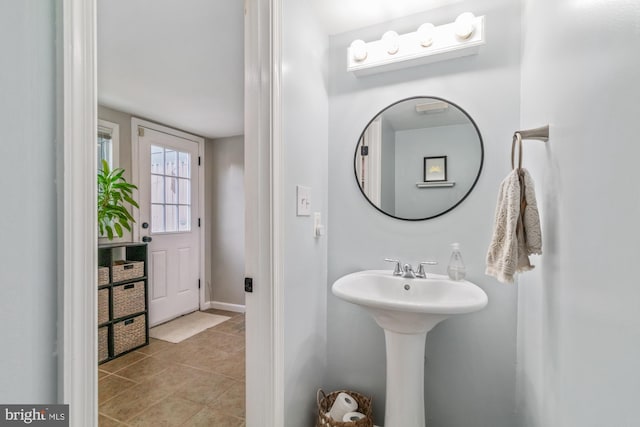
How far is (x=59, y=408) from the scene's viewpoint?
484 mm

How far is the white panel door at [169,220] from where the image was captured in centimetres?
310

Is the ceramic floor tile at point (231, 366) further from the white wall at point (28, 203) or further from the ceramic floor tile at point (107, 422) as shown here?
the white wall at point (28, 203)

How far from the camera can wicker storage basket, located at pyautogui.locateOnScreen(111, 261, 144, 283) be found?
2.51 metres

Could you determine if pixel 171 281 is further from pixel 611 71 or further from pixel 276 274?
pixel 611 71

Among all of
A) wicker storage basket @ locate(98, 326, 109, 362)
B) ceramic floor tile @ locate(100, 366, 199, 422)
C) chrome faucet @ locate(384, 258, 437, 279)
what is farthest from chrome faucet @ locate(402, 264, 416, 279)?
wicker storage basket @ locate(98, 326, 109, 362)

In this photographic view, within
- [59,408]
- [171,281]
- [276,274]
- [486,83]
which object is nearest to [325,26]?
[486,83]

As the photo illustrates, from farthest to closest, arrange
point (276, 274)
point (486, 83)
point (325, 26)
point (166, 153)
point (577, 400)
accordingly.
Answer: point (166, 153) → point (325, 26) → point (486, 83) → point (276, 274) → point (577, 400)

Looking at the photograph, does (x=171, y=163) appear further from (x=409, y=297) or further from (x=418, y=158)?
(x=409, y=297)

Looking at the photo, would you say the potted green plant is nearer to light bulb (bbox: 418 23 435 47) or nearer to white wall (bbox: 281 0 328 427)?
white wall (bbox: 281 0 328 427)

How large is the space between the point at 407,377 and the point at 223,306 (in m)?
3.04

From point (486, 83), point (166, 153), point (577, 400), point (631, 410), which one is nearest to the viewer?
point (631, 410)

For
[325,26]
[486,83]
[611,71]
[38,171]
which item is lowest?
[38,171]

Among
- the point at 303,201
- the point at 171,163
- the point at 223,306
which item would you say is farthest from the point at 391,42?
the point at 223,306

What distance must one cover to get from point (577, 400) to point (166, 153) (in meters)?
3.75
